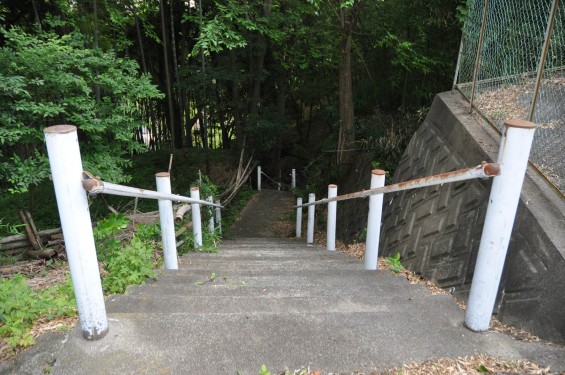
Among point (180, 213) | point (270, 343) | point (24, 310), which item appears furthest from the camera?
point (180, 213)

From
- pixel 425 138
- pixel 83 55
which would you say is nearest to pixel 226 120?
pixel 83 55

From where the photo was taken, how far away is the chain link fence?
10.5 ft

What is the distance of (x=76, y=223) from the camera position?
142cm

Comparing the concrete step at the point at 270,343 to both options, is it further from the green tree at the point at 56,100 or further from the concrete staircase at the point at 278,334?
the green tree at the point at 56,100

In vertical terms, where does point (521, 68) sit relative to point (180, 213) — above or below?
above

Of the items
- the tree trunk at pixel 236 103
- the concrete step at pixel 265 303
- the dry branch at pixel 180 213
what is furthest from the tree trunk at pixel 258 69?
the concrete step at pixel 265 303

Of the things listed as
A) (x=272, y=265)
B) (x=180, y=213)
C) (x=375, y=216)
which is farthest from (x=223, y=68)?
(x=375, y=216)

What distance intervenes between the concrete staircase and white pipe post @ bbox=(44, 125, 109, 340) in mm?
111

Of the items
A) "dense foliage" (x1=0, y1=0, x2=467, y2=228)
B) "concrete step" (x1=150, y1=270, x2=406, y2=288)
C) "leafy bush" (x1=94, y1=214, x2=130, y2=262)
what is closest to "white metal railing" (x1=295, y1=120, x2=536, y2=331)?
"concrete step" (x1=150, y1=270, x2=406, y2=288)

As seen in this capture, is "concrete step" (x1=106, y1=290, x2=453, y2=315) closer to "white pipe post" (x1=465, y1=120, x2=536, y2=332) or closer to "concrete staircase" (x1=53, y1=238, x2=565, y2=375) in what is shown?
"concrete staircase" (x1=53, y1=238, x2=565, y2=375)

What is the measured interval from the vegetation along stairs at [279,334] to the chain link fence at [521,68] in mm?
1928

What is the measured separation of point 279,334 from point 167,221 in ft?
4.79

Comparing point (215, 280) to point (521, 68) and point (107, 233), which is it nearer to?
point (107, 233)

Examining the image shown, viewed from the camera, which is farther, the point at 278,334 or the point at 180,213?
the point at 180,213
